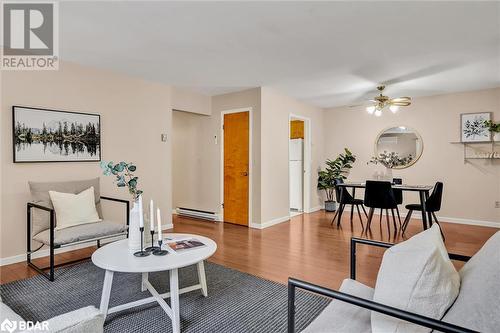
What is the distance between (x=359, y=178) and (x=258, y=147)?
275cm

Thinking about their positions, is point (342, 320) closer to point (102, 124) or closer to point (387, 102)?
point (102, 124)

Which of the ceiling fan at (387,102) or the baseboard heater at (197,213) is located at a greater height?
the ceiling fan at (387,102)

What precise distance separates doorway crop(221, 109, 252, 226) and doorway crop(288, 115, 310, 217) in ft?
5.29

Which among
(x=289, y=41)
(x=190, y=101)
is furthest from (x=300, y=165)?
(x=289, y=41)

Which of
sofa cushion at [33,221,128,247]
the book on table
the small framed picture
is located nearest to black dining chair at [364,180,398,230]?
the small framed picture

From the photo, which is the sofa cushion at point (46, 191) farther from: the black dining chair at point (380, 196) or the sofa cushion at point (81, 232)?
the black dining chair at point (380, 196)

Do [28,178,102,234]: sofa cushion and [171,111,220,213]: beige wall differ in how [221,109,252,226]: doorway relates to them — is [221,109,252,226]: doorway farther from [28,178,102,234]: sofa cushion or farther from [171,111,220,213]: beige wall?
[28,178,102,234]: sofa cushion

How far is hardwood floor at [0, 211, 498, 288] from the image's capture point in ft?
9.37

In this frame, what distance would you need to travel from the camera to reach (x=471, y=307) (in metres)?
0.97

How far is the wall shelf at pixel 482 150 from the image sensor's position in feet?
16.0

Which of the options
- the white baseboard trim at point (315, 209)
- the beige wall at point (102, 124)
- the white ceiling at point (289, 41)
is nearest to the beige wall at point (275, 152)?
the white ceiling at point (289, 41)

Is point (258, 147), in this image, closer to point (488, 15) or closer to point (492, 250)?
point (488, 15)

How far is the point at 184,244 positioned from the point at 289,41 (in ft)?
7.31

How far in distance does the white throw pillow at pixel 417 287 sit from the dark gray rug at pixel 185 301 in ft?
3.32
